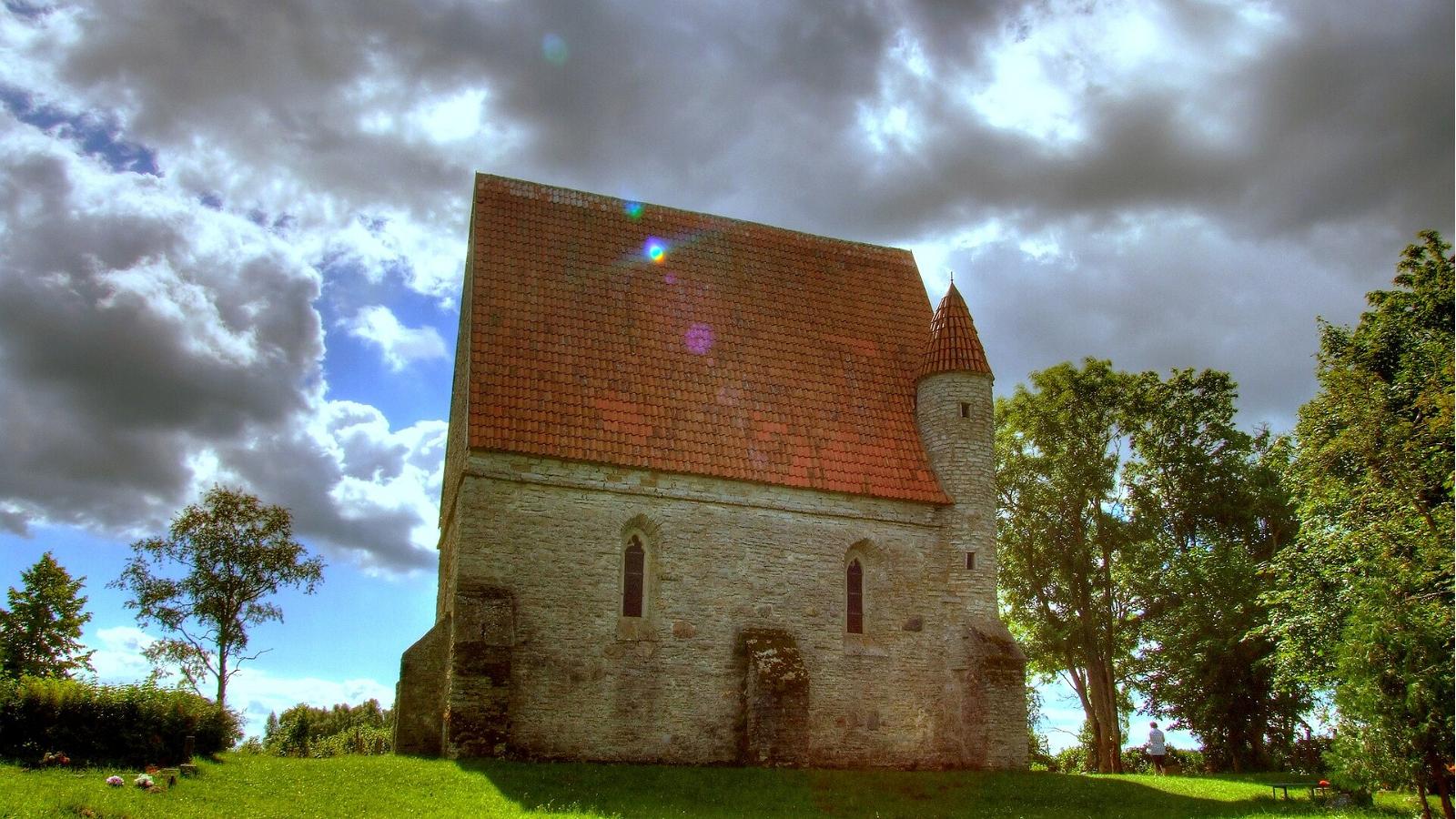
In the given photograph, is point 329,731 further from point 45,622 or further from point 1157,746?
point 1157,746

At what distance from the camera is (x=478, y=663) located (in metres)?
18.9

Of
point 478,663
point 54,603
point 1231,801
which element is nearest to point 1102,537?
point 1231,801

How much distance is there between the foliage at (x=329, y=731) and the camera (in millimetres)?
30141

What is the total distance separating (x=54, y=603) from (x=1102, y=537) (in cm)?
3099

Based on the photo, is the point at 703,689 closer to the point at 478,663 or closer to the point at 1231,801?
the point at 478,663

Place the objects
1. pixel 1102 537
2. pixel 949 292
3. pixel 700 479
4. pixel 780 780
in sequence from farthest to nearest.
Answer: pixel 1102 537, pixel 949 292, pixel 700 479, pixel 780 780

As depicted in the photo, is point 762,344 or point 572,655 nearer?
point 572,655

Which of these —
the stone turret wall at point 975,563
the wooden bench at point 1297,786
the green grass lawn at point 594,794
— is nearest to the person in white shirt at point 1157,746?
the wooden bench at point 1297,786

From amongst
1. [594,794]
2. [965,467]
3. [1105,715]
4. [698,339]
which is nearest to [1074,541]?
[1105,715]

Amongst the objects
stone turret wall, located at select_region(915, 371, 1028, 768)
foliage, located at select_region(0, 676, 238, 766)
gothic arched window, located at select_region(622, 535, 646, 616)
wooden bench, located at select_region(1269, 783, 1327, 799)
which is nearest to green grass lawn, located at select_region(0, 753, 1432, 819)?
wooden bench, located at select_region(1269, 783, 1327, 799)

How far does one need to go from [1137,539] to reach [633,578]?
1743cm

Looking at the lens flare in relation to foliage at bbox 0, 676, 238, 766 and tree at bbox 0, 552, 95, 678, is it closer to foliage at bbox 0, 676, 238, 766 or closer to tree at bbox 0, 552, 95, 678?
foliage at bbox 0, 676, 238, 766

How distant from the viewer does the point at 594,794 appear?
16.4 m

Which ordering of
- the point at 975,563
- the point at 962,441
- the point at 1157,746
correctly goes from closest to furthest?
the point at 975,563, the point at 962,441, the point at 1157,746
